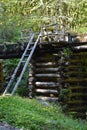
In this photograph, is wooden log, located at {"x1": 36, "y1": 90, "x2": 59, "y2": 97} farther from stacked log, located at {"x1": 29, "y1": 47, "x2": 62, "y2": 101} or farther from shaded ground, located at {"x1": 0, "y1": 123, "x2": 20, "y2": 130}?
shaded ground, located at {"x1": 0, "y1": 123, "x2": 20, "y2": 130}

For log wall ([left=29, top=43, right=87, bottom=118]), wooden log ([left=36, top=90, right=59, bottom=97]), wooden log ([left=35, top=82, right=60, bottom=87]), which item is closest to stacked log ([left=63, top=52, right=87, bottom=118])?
log wall ([left=29, top=43, right=87, bottom=118])

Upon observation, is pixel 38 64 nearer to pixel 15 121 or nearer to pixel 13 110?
pixel 13 110

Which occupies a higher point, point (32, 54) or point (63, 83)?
point (32, 54)

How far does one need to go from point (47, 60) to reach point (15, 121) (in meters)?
10.1

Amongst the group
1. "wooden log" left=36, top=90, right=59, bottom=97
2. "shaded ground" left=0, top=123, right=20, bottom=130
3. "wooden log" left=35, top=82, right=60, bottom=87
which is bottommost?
"wooden log" left=36, top=90, right=59, bottom=97

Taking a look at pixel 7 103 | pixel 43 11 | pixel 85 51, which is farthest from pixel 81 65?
pixel 43 11

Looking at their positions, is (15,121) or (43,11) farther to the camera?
(43,11)

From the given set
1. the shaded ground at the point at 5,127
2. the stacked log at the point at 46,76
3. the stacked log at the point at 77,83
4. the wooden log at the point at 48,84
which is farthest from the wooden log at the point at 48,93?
the shaded ground at the point at 5,127

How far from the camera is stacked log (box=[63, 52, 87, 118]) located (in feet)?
68.1

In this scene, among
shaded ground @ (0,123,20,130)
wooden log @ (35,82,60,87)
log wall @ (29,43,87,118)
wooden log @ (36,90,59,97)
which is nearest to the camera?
shaded ground @ (0,123,20,130)

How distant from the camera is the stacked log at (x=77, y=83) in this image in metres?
20.8

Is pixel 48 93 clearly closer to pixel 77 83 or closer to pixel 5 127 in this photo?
pixel 77 83

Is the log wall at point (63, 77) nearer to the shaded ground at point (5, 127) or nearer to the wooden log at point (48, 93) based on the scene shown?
the wooden log at point (48, 93)

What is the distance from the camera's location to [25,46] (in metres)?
22.0
